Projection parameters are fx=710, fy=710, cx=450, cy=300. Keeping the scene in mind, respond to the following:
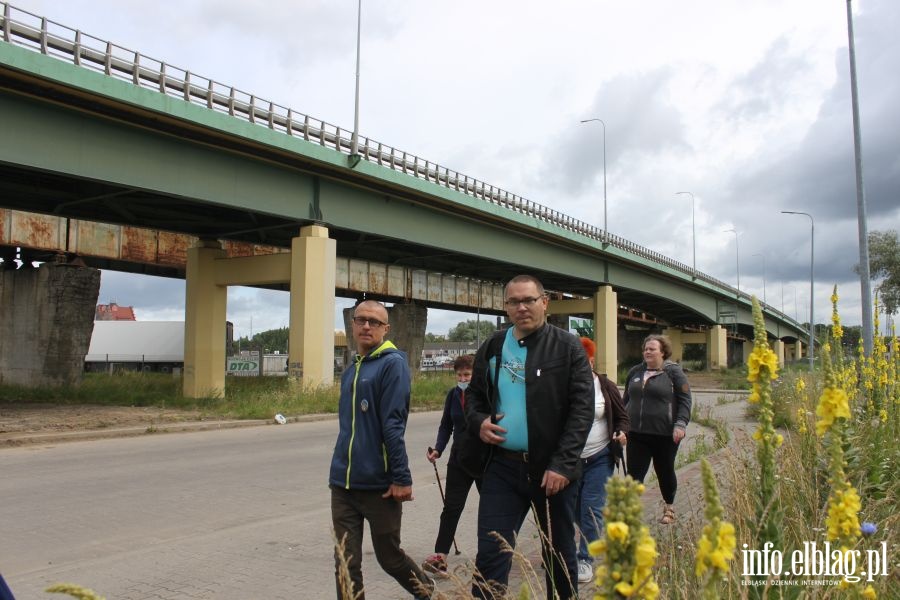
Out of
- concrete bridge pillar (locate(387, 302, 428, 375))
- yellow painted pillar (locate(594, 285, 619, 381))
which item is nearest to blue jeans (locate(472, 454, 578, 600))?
concrete bridge pillar (locate(387, 302, 428, 375))

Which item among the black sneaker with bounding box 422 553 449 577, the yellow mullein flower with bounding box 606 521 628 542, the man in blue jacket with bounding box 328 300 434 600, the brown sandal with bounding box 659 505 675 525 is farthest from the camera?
the brown sandal with bounding box 659 505 675 525

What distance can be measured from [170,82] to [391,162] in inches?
322

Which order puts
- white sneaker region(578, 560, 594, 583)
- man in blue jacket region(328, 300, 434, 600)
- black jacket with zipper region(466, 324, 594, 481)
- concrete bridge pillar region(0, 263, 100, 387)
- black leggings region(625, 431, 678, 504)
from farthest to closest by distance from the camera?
concrete bridge pillar region(0, 263, 100, 387)
black leggings region(625, 431, 678, 504)
white sneaker region(578, 560, 594, 583)
man in blue jacket region(328, 300, 434, 600)
black jacket with zipper region(466, 324, 594, 481)

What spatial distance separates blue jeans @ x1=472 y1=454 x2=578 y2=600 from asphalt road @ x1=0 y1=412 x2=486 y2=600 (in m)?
1.69

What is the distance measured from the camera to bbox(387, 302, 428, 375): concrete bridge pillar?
36.2 metres

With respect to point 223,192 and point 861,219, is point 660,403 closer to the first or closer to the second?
point 861,219

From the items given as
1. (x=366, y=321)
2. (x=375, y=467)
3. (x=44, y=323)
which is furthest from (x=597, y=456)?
(x=44, y=323)

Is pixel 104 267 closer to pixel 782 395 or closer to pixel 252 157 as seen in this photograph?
pixel 252 157

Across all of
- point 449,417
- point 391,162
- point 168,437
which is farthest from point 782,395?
point 391,162

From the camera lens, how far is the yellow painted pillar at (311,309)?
22203 mm

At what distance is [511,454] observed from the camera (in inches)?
150

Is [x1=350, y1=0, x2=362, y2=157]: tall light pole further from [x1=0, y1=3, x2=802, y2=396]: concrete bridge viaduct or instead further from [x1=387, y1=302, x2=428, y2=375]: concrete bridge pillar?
[x1=387, y1=302, x2=428, y2=375]: concrete bridge pillar

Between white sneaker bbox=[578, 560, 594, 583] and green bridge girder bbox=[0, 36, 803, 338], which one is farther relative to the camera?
green bridge girder bbox=[0, 36, 803, 338]

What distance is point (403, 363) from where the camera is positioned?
168 inches
